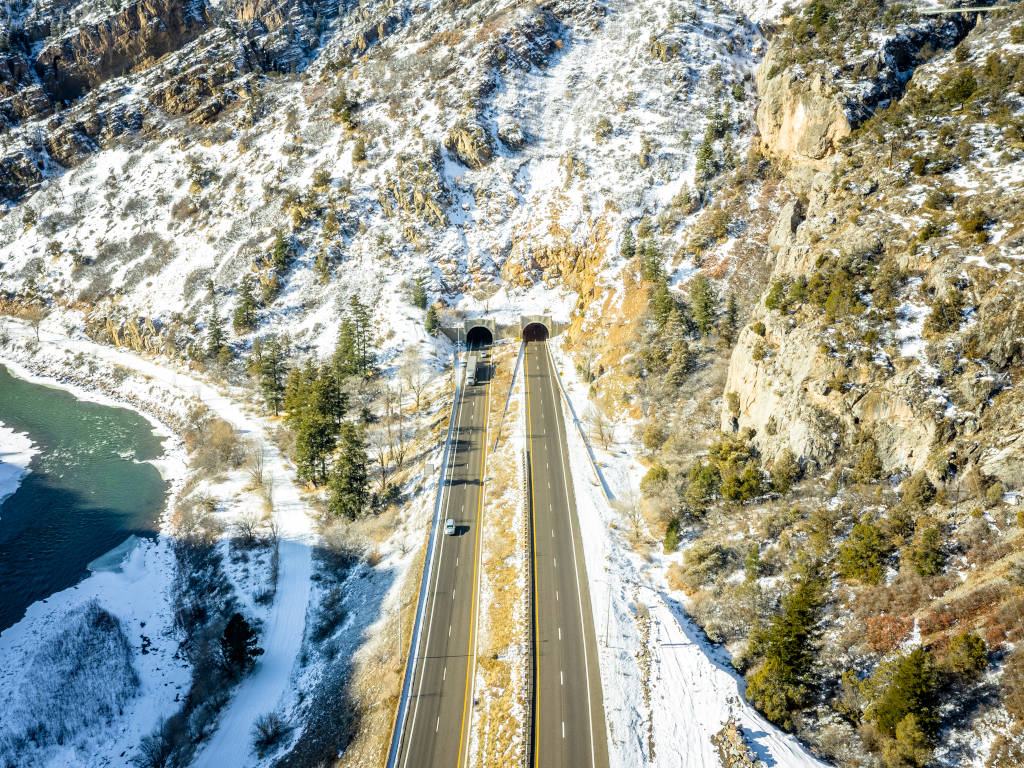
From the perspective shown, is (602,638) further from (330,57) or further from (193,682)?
(330,57)

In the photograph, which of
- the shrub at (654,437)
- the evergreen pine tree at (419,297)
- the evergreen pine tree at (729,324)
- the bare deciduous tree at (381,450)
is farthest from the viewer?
the evergreen pine tree at (419,297)

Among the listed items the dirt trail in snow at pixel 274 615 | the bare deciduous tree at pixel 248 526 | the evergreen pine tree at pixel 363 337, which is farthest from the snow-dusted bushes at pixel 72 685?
the evergreen pine tree at pixel 363 337

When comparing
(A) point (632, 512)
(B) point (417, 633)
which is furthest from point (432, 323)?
(B) point (417, 633)

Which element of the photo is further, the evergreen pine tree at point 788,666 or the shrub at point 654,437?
the shrub at point 654,437

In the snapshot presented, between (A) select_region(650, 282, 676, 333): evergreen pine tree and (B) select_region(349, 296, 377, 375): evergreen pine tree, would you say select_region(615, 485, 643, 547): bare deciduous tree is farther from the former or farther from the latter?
(B) select_region(349, 296, 377, 375): evergreen pine tree

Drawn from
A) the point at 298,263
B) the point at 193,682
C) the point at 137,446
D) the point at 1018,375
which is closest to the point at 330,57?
the point at 298,263

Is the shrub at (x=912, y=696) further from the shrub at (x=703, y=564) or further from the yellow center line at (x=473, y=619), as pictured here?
the yellow center line at (x=473, y=619)
